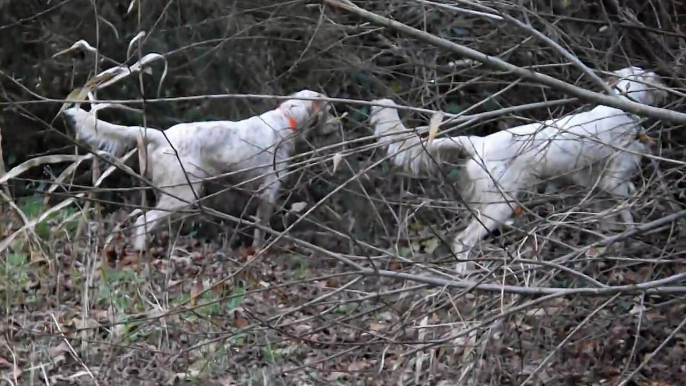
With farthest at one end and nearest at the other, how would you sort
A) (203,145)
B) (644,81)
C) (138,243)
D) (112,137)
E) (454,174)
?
(203,145) → (454,174) → (112,137) → (138,243) → (644,81)

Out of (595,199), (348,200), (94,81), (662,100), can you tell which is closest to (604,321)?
(595,199)

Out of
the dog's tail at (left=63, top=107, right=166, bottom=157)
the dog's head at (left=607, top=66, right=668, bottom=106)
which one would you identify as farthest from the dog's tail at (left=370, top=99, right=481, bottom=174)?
the dog's tail at (left=63, top=107, right=166, bottom=157)

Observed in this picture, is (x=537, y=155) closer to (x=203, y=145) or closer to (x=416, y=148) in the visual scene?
(x=416, y=148)

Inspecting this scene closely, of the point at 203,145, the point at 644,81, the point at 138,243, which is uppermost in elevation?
the point at 644,81

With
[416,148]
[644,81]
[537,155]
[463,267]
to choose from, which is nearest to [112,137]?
[416,148]

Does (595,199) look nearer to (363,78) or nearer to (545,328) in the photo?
(545,328)

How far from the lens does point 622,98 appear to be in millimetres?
3732

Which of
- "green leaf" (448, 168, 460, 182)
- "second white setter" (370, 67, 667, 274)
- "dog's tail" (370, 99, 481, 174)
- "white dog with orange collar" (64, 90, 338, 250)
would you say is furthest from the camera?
"white dog with orange collar" (64, 90, 338, 250)

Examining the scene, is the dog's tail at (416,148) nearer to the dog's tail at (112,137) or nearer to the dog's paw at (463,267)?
the dog's paw at (463,267)

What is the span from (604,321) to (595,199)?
2.31 ft

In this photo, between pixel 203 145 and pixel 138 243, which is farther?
pixel 203 145

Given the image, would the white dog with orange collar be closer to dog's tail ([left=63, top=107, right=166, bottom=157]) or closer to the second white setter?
dog's tail ([left=63, top=107, right=166, bottom=157])

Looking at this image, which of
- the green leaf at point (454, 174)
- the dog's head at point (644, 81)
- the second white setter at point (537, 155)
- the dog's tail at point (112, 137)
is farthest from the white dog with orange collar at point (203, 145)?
the dog's head at point (644, 81)

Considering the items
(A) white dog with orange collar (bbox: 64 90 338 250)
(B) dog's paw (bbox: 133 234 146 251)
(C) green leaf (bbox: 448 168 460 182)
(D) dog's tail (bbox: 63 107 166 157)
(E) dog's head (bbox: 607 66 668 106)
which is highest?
(E) dog's head (bbox: 607 66 668 106)
